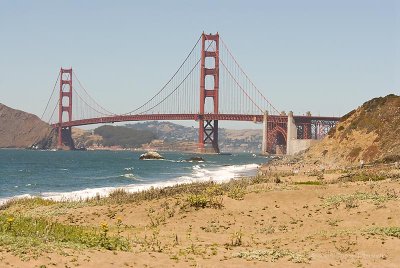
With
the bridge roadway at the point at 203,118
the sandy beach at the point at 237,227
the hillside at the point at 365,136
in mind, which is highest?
the bridge roadway at the point at 203,118

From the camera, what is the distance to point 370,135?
235 ft

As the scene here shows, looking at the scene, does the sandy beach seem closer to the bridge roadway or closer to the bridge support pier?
the bridge roadway

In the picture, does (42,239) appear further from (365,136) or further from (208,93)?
(208,93)

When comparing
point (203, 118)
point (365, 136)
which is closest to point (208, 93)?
point (203, 118)

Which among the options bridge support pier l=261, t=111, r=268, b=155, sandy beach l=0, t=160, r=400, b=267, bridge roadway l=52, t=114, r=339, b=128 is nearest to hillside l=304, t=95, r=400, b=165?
sandy beach l=0, t=160, r=400, b=267

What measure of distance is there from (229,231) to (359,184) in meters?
13.0

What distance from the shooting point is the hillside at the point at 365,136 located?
66.6m

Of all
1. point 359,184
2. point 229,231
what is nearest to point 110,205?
point 229,231

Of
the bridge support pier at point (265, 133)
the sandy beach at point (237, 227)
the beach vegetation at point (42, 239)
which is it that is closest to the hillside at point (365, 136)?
the sandy beach at point (237, 227)

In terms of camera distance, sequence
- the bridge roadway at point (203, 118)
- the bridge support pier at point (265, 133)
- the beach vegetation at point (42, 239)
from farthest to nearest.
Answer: the bridge support pier at point (265, 133), the bridge roadway at point (203, 118), the beach vegetation at point (42, 239)

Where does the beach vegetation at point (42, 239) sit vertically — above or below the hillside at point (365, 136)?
below

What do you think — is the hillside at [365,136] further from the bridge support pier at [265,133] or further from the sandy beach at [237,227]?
the bridge support pier at [265,133]

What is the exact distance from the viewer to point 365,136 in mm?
72312

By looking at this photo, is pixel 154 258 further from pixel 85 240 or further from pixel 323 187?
pixel 323 187
